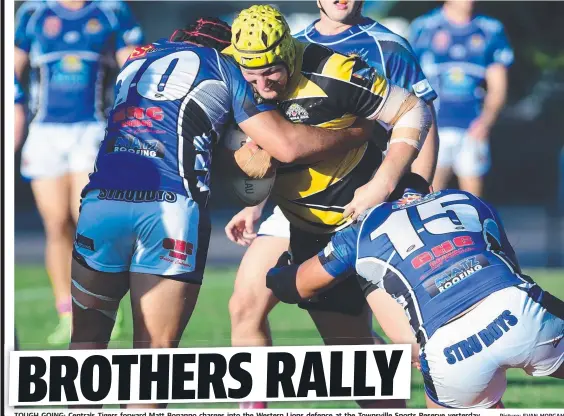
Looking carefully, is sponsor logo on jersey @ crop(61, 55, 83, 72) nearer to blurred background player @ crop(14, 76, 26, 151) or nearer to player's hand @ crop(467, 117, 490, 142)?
blurred background player @ crop(14, 76, 26, 151)

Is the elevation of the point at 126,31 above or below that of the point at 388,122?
above

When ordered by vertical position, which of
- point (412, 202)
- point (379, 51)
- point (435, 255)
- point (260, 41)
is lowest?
point (435, 255)

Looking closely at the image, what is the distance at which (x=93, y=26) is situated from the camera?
4914mm

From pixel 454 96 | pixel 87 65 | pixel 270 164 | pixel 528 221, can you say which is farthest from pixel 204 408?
pixel 528 221

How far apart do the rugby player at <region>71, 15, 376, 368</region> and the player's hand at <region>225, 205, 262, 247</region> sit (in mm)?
613

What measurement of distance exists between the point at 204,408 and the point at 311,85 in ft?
5.16

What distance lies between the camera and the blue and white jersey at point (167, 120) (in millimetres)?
3889

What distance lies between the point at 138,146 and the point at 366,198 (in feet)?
3.36

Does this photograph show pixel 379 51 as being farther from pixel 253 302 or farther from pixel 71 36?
pixel 71 36

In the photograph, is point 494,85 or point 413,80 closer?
point 413,80

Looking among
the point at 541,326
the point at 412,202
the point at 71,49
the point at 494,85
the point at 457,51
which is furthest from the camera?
the point at 494,85

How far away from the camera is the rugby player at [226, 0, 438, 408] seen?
176 inches

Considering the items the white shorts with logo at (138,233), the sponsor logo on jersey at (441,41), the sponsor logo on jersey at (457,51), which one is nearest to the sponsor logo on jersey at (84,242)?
the white shorts with logo at (138,233)

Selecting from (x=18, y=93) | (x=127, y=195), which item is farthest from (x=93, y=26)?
(x=127, y=195)
